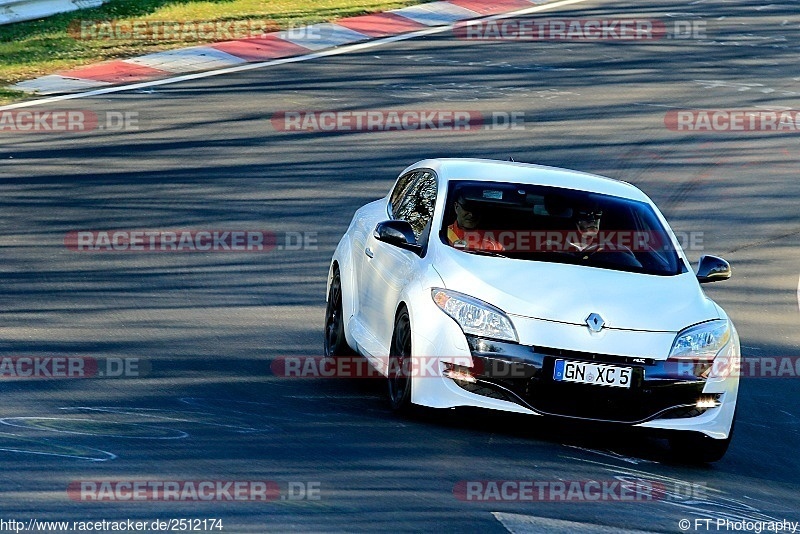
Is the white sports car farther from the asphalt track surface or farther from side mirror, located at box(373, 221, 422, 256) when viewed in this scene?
the asphalt track surface

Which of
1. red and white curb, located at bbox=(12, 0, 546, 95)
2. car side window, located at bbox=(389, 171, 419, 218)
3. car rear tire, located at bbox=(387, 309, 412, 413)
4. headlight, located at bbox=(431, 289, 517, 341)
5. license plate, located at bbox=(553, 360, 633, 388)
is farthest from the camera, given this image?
red and white curb, located at bbox=(12, 0, 546, 95)

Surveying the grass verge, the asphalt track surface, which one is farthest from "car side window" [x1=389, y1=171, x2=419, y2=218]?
the grass verge

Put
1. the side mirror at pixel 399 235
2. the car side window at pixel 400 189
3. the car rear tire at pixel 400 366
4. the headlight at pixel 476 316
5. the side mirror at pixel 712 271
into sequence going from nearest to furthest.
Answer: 1. the headlight at pixel 476 316
2. the car rear tire at pixel 400 366
3. the side mirror at pixel 399 235
4. the side mirror at pixel 712 271
5. the car side window at pixel 400 189

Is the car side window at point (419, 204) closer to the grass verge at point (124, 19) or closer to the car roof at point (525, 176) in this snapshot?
the car roof at point (525, 176)

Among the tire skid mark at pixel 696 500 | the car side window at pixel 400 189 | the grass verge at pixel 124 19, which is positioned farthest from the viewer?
the grass verge at pixel 124 19

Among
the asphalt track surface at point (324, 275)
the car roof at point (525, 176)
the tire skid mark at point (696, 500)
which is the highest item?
the car roof at point (525, 176)

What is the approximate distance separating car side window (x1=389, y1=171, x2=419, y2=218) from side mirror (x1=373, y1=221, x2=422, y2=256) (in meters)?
0.99

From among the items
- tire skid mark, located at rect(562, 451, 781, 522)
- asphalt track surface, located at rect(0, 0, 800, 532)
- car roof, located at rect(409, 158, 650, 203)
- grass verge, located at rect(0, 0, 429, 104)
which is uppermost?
grass verge, located at rect(0, 0, 429, 104)

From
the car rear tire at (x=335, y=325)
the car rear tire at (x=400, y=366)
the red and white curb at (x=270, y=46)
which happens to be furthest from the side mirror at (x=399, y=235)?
the red and white curb at (x=270, y=46)

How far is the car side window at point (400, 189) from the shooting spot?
32.5 ft

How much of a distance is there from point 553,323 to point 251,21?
16.5m

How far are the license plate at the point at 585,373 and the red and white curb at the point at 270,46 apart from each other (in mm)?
12376

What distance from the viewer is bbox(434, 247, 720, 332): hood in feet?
26.3

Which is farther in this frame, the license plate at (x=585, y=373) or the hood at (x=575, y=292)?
the hood at (x=575, y=292)
